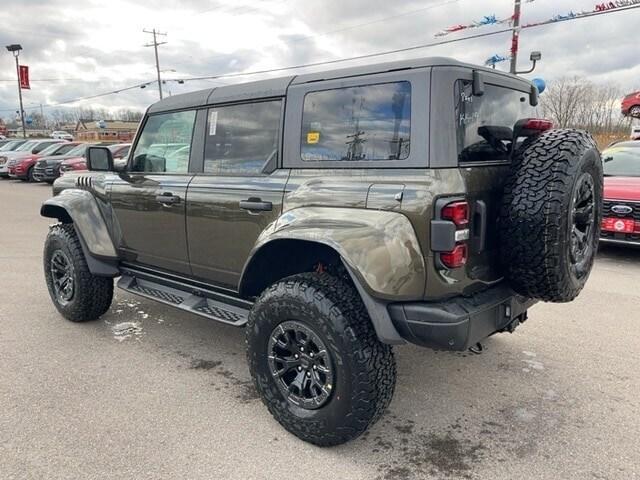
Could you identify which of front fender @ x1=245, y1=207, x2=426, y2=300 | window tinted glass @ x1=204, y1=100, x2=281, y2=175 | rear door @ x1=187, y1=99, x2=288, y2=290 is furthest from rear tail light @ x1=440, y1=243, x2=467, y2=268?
window tinted glass @ x1=204, y1=100, x2=281, y2=175

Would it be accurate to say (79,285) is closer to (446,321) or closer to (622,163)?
(446,321)

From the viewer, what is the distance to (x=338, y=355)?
A: 250 cm

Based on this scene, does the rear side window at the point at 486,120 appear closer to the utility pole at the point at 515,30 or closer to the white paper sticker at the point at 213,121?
the white paper sticker at the point at 213,121

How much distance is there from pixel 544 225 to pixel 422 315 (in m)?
0.73

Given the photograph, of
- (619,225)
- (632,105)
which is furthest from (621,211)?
(632,105)

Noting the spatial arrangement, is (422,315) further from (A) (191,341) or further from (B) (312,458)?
(A) (191,341)

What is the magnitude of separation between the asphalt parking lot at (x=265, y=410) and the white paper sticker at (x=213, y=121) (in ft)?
A: 5.53

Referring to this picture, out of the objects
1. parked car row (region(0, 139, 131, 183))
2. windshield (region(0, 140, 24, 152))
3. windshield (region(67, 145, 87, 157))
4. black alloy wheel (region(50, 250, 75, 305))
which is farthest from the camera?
windshield (region(0, 140, 24, 152))

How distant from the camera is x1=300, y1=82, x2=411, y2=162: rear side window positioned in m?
2.53

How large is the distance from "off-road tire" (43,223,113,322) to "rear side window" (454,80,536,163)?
3272 millimetres

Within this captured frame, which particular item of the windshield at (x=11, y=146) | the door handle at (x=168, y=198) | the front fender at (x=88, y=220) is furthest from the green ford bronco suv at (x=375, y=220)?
the windshield at (x=11, y=146)

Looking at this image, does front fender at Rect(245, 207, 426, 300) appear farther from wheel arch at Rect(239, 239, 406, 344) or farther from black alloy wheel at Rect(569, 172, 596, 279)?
black alloy wheel at Rect(569, 172, 596, 279)

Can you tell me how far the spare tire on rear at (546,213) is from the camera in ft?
7.94

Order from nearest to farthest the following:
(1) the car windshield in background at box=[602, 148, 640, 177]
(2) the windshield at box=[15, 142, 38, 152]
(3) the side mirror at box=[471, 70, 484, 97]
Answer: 1. (3) the side mirror at box=[471, 70, 484, 97]
2. (1) the car windshield in background at box=[602, 148, 640, 177]
3. (2) the windshield at box=[15, 142, 38, 152]
